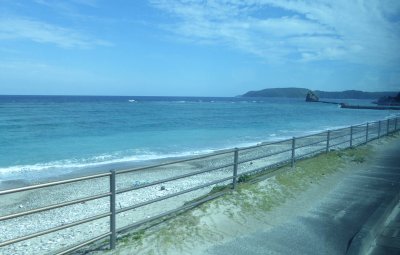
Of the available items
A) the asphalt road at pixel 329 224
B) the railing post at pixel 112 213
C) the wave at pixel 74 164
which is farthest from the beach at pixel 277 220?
the wave at pixel 74 164

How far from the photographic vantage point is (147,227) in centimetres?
637

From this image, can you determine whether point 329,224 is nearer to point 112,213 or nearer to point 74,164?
point 112,213

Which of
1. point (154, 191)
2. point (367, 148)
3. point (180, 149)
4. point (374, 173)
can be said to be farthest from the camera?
point (180, 149)

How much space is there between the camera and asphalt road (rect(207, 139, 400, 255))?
5.69 metres

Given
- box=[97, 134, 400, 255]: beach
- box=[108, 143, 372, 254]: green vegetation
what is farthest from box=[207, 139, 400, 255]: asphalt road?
box=[108, 143, 372, 254]: green vegetation

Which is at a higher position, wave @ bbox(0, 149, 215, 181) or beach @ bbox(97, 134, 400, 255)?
beach @ bbox(97, 134, 400, 255)

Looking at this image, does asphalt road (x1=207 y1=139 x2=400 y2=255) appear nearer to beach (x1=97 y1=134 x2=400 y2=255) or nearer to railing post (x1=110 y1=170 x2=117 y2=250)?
beach (x1=97 y1=134 x2=400 y2=255)

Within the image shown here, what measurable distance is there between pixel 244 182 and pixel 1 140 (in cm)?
2785

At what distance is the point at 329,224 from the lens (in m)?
6.83

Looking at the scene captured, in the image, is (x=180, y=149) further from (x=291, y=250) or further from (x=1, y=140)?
(x=291, y=250)

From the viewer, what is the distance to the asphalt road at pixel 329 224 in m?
5.69

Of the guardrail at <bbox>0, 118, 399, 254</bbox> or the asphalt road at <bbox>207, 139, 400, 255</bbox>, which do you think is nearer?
the guardrail at <bbox>0, 118, 399, 254</bbox>

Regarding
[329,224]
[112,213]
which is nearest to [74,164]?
[112,213]

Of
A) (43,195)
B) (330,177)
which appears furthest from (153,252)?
(43,195)
